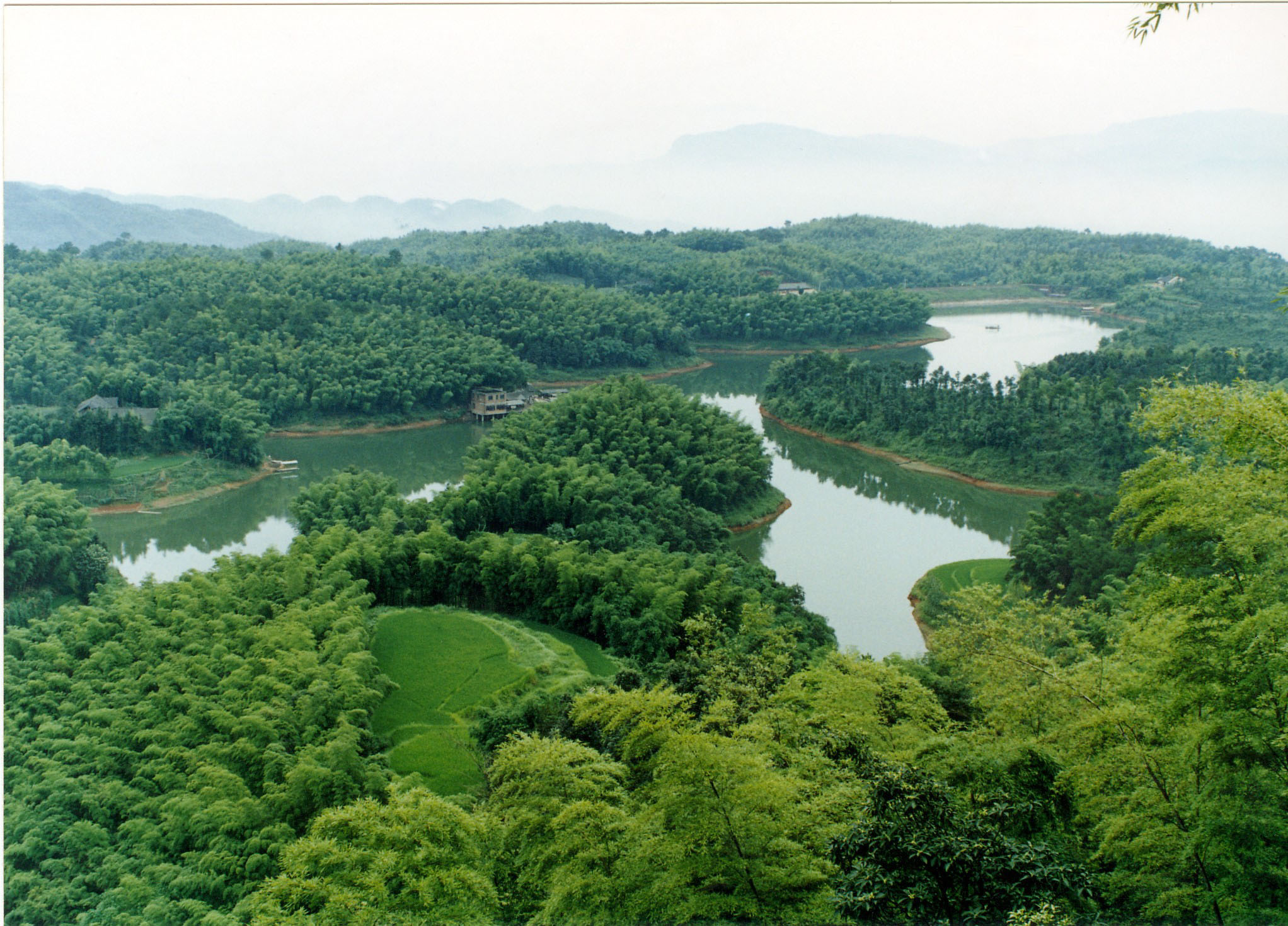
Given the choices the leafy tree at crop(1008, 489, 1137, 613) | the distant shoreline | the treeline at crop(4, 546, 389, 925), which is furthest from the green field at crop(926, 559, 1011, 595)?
the distant shoreline

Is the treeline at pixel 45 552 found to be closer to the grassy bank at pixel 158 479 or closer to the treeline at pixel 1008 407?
the grassy bank at pixel 158 479

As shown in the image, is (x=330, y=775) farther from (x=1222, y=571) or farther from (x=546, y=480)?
(x=546, y=480)

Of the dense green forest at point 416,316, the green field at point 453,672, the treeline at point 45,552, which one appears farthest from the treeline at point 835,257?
the green field at point 453,672

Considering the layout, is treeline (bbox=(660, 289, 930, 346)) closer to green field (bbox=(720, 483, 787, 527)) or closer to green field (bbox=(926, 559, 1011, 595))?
green field (bbox=(720, 483, 787, 527))

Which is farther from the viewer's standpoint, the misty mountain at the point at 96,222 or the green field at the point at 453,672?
the misty mountain at the point at 96,222

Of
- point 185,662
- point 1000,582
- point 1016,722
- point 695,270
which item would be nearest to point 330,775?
point 185,662
